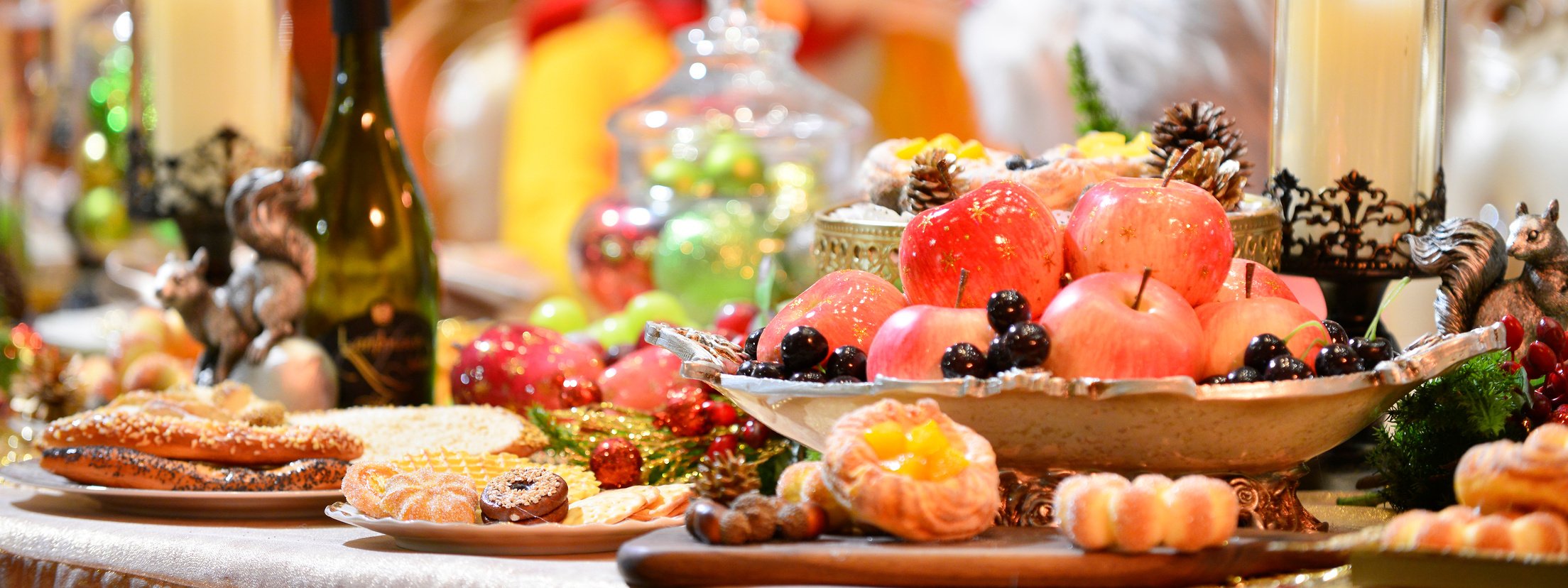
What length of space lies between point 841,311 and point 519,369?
0.42 m

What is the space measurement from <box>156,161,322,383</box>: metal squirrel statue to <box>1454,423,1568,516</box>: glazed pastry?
87cm

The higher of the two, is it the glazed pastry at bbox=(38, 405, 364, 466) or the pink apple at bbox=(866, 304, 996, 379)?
the pink apple at bbox=(866, 304, 996, 379)

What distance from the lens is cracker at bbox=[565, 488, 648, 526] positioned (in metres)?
0.75

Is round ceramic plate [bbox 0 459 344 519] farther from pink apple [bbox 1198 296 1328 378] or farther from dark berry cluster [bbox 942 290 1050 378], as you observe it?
pink apple [bbox 1198 296 1328 378]

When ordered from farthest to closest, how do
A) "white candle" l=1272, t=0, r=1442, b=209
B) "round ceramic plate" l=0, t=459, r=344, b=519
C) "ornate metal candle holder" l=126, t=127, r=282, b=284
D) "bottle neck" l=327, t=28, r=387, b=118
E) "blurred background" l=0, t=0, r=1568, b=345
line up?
"blurred background" l=0, t=0, r=1568, b=345
"ornate metal candle holder" l=126, t=127, r=282, b=284
"bottle neck" l=327, t=28, r=387, b=118
"white candle" l=1272, t=0, r=1442, b=209
"round ceramic plate" l=0, t=459, r=344, b=519

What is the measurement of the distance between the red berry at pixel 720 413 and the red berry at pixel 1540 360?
0.47 metres

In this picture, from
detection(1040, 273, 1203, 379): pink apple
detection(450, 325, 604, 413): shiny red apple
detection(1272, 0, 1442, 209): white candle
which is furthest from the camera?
detection(450, 325, 604, 413): shiny red apple

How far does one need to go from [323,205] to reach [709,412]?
457 mm

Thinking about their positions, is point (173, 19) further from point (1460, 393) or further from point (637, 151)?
point (1460, 393)

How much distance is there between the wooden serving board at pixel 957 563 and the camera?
22.9 inches

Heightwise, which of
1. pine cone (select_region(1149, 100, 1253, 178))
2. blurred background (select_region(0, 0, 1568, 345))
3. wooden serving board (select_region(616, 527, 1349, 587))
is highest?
blurred background (select_region(0, 0, 1568, 345))

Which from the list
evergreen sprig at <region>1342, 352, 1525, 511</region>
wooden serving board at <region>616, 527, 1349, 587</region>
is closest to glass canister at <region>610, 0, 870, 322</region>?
evergreen sprig at <region>1342, 352, 1525, 511</region>

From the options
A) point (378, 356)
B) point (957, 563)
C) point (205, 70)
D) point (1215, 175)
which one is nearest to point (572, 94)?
point (205, 70)

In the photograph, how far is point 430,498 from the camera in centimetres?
75
